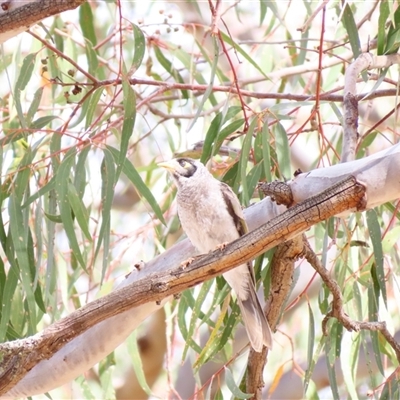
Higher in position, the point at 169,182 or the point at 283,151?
the point at 169,182

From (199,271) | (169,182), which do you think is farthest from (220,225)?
(169,182)

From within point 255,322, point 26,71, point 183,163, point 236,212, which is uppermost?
point 26,71

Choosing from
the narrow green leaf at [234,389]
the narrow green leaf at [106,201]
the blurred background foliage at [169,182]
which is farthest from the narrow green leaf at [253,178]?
the narrow green leaf at [234,389]

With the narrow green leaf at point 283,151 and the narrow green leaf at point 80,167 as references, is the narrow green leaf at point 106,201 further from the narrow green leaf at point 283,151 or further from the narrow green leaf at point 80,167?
the narrow green leaf at point 283,151

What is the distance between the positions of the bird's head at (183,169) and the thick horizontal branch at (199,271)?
81cm

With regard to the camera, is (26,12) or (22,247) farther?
(22,247)

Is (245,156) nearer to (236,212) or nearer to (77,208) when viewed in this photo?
(236,212)

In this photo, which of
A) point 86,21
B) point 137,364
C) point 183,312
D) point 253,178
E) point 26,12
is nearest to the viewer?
point 26,12

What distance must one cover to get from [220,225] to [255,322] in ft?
1.03

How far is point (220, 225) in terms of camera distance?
245 cm

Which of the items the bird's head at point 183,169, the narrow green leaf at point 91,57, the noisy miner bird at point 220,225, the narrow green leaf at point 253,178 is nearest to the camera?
the noisy miner bird at point 220,225

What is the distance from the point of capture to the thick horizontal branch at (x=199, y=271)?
171 cm

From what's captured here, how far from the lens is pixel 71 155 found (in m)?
2.39

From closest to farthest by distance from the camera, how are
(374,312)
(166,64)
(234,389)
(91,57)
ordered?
(234,389), (374,312), (91,57), (166,64)
